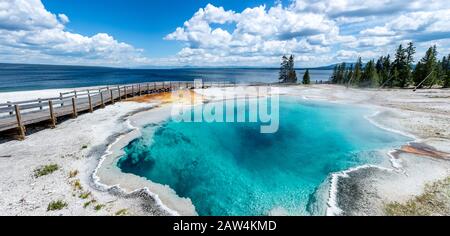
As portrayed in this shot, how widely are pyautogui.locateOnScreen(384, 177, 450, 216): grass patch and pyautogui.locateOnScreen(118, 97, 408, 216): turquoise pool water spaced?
318cm

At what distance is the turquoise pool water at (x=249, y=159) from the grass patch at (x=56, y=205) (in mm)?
3922

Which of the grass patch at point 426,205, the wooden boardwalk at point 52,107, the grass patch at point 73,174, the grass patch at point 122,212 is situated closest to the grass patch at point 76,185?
the grass patch at point 73,174

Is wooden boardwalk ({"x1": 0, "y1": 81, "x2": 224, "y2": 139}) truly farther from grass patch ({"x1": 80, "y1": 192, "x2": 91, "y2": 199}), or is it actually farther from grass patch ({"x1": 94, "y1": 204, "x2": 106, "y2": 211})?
grass patch ({"x1": 94, "y1": 204, "x2": 106, "y2": 211})

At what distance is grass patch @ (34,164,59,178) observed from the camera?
1038 cm

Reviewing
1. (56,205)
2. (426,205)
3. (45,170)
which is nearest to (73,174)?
(45,170)

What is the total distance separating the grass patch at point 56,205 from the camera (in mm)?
8078

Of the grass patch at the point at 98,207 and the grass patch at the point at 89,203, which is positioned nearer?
the grass patch at the point at 98,207

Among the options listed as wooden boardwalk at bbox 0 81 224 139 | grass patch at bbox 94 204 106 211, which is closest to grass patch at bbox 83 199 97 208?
grass patch at bbox 94 204 106 211

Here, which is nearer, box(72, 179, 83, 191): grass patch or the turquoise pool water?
box(72, 179, 83, 191): grass patch

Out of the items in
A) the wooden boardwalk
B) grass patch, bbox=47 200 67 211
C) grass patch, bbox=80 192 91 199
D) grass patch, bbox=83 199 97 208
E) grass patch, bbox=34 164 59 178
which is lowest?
grass patch, bbox=83 199 97 208

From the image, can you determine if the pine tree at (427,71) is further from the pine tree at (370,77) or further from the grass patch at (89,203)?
the grass patch at (89,203)
